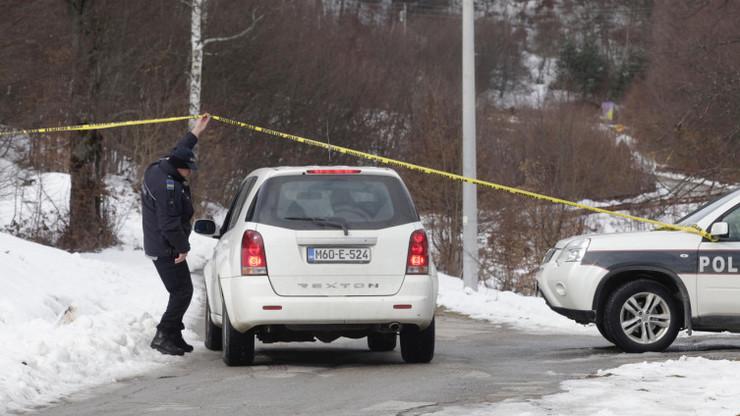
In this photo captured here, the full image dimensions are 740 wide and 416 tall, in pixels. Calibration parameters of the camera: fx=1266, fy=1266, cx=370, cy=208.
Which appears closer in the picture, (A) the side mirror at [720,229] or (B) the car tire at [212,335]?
(A) the side mirror at [720,229]

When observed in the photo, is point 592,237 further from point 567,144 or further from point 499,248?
point 567,144

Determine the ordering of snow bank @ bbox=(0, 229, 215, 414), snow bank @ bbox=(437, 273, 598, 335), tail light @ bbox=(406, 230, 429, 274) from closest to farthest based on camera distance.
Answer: snow bank @ bbox=(0, 229, 215, 414) < tail light @ bbox=(406, 230, 429, 274) < snow bank @ bbox=(437, 273, 598, 335)

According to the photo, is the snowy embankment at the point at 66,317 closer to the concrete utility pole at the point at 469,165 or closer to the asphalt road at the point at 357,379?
the asphalt road at the point at 357,379

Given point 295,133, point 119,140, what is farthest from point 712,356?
point 295,133

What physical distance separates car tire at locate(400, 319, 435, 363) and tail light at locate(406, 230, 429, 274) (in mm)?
→ 603

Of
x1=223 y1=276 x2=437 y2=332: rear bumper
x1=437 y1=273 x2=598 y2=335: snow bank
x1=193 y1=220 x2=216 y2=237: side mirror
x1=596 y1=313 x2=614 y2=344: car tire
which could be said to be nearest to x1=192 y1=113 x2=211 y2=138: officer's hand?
x1=193 y1=220 x2=216 y2=237: side mirror

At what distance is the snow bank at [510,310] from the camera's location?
49.8ft

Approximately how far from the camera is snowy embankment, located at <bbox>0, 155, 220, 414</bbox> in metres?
9.23

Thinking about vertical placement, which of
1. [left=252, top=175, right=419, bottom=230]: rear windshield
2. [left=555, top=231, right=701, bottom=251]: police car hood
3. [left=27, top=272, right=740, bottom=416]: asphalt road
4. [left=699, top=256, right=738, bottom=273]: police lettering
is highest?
[left=252, top=175, right=419, bottom=230]: rear windshield

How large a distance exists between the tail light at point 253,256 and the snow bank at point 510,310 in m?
5.57

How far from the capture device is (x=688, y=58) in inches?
1020

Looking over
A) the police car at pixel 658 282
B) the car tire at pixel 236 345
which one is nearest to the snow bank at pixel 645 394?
the police car at pixel 658 282

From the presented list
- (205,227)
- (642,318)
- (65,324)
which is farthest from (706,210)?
(65,324)

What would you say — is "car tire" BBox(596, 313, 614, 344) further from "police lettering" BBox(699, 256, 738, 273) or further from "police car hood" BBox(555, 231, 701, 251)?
"police lettering" BBox(699, 256, 738, 273)
